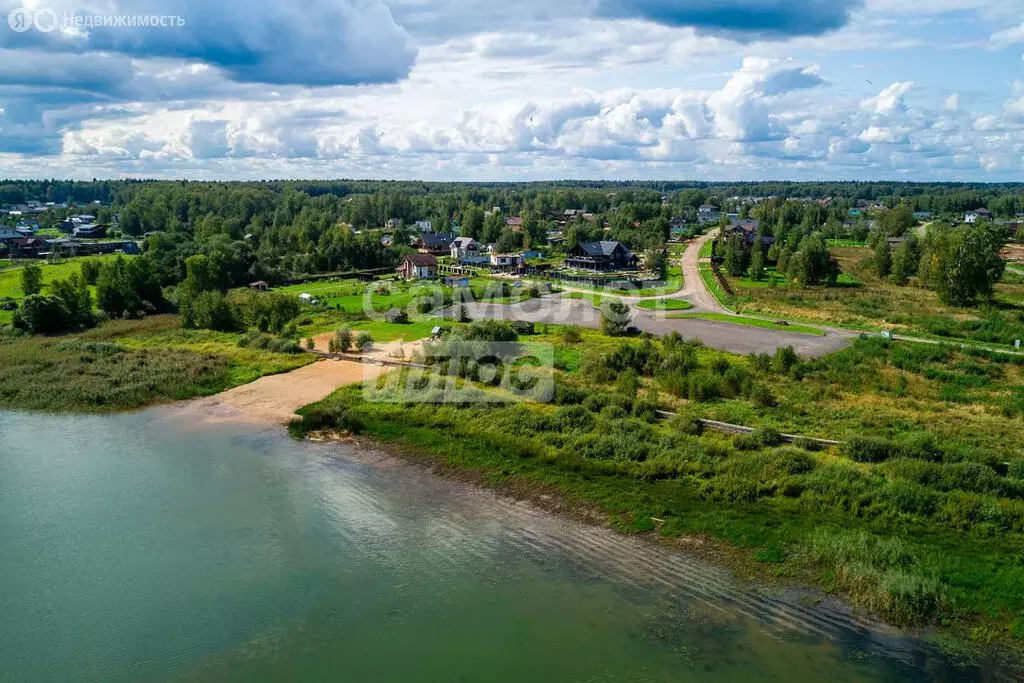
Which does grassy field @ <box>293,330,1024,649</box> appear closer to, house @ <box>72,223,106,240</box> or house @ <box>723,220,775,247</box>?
house @ <box>723,220,775,247</box>

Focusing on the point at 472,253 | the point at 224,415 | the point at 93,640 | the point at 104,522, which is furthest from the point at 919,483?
the point at 472,253

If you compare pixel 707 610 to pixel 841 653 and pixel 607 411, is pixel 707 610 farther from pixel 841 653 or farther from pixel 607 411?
pixel 607 411

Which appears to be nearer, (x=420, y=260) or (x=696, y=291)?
(x=696, y=291)

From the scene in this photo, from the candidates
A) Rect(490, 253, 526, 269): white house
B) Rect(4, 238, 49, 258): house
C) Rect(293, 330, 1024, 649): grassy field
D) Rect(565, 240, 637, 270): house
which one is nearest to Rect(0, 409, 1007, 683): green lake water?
Rect(293, 330, 1024, 649): grassy field

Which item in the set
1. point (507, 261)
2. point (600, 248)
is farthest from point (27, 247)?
point (600, 248)

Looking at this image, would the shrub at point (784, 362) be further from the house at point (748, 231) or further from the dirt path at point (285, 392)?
the house at point (748, 231)

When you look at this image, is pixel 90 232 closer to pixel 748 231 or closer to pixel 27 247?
pixel 27 247
